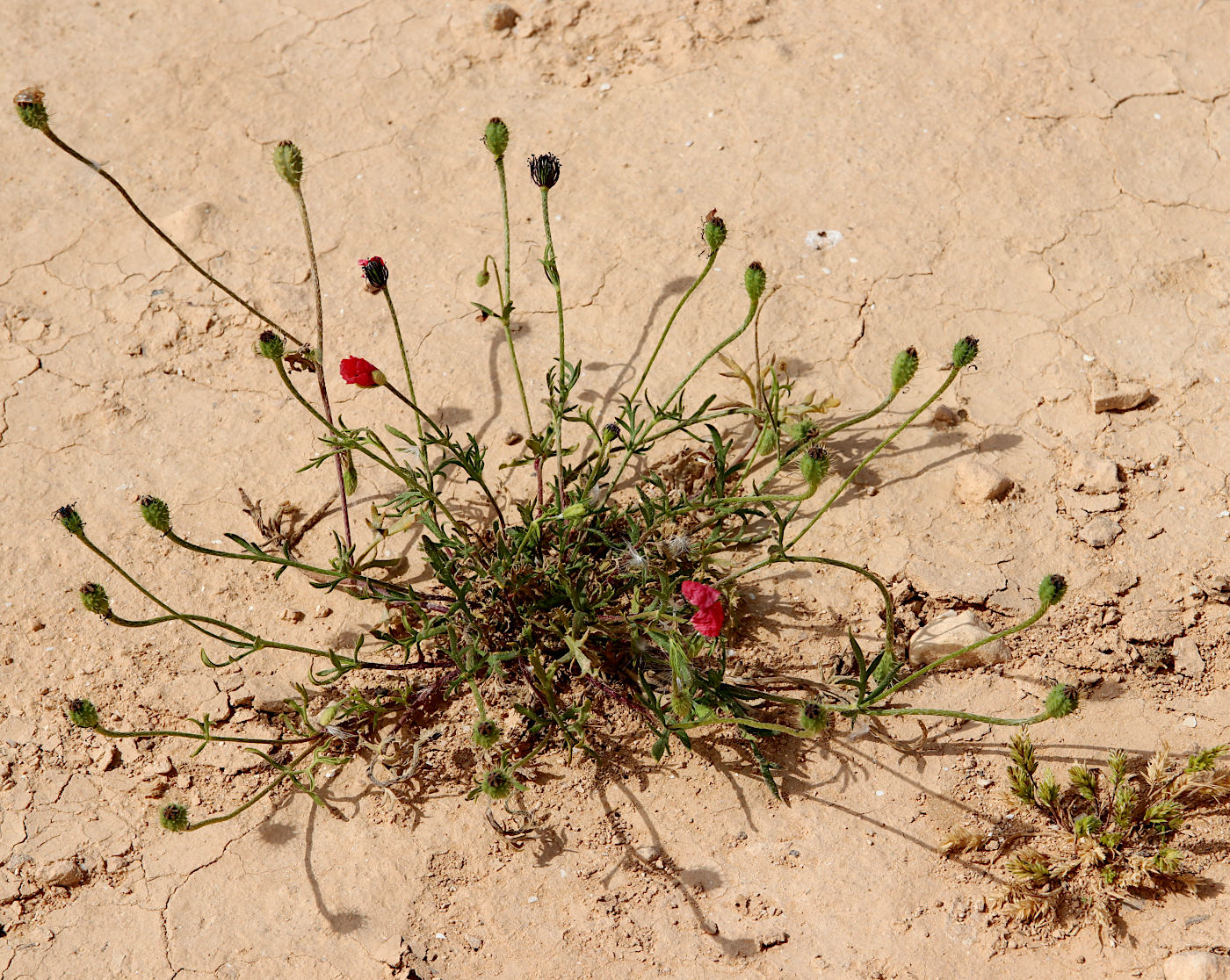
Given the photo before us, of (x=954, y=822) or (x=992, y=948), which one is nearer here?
(x=992, y=948)

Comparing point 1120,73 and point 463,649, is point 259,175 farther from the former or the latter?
point 1120,73

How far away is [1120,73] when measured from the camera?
3.98 metres

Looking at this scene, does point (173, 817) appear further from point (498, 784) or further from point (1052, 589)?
point (1052, 589)

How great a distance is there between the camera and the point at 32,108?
2.14m

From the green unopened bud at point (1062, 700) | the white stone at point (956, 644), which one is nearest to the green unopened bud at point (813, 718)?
the green unopened bud at point (1062, 700)

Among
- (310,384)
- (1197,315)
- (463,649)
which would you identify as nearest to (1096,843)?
(463,649)

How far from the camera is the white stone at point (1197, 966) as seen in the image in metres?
2.16

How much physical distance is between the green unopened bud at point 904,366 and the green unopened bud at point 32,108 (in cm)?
190

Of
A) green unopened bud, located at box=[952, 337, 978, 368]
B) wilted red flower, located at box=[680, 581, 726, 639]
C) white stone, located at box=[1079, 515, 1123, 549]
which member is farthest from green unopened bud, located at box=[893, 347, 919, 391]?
white stone, located at box=[1079, 515, 1123, 549]

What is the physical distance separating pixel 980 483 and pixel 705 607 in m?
1.19

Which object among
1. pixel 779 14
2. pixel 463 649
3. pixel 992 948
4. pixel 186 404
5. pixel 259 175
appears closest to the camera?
pixel 992 948

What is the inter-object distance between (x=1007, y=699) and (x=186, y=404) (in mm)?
2599

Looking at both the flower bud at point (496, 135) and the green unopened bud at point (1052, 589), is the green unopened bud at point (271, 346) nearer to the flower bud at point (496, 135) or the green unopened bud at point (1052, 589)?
the flower bud at point (496, 135)

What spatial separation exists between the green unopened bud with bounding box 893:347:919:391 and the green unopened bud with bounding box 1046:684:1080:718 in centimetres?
73
